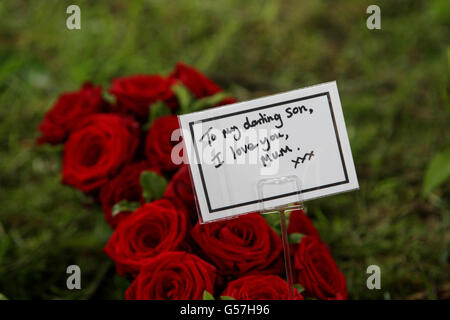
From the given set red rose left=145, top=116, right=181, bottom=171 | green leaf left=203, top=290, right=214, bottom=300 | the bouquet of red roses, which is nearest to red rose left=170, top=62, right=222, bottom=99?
the bouquet of red roses

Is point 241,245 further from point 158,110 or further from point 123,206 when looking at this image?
point 158,110

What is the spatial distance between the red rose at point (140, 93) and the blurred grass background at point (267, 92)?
0.22 metres

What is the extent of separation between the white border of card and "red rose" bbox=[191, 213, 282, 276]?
0.15ft

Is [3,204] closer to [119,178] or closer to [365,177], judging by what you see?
[119,178]

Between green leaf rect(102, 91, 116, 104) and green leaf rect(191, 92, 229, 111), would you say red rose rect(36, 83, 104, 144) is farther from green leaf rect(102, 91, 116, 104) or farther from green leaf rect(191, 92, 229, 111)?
green leaf rect(191, 92, 229, 111)

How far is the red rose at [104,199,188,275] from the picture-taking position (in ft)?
2.11

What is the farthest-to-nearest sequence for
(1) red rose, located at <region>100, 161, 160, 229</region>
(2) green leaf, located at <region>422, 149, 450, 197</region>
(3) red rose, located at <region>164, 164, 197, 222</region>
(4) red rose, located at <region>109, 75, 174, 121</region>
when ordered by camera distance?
(2) green leaf, located at <region>422, 149, 450, 197</region> → (4) red rose, located at <region>109, 75, 174, 121</region> → (1) red rose, located at <region>100, 161, 160, 229</region> → (3) red rose, located at <region>164, 164, 197, 222</region>

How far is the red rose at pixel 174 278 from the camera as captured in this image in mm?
605

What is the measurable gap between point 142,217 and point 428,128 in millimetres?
1115

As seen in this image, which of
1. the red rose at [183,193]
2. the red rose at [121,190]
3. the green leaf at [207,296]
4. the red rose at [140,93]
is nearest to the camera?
the green leaf at [207,296]

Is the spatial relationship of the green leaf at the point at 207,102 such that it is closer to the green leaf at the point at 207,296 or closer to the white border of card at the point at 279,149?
the white border of card at the point at 279,149

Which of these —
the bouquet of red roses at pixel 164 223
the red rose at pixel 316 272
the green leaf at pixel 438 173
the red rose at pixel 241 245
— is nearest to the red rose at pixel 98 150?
the bouquet of red roses at pixel 164 223

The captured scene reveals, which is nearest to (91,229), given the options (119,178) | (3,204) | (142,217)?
(3,204)

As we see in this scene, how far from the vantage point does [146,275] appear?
0.62m
